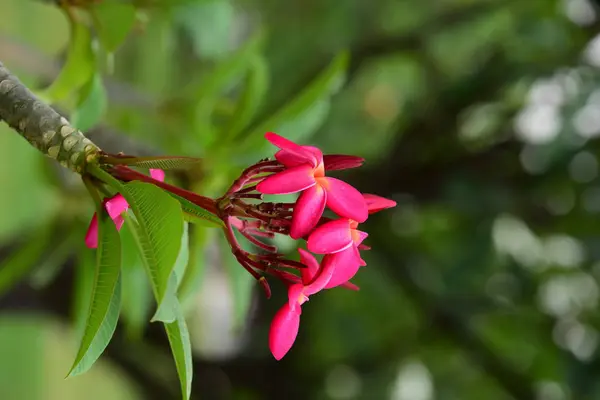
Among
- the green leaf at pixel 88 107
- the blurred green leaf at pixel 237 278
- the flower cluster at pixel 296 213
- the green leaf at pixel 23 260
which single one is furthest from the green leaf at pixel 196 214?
the green leaf at pixel 23 260

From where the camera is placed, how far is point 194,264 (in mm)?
698

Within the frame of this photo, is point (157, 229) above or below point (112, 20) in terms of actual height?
below

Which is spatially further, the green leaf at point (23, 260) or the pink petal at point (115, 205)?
the green leaf at point (23, 260)

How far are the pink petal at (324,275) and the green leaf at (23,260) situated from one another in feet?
1.91

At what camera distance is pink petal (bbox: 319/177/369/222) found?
0.34 metres

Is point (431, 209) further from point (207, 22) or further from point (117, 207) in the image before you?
point (117, 207)

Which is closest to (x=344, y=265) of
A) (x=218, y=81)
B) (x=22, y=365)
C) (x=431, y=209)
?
(x=218, y=81)

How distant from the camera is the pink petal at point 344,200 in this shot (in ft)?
1.11

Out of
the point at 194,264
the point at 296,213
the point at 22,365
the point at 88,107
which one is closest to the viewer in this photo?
the point at 296,213

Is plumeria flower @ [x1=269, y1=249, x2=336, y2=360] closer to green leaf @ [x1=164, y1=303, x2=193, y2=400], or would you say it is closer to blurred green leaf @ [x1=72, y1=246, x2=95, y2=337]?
green leaf @ [x1=164, y1=303, x2=193, y2=400]

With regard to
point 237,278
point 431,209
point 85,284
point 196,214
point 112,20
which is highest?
point 112,20

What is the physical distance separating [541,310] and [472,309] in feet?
0.53

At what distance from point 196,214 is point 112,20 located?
1.09 feet

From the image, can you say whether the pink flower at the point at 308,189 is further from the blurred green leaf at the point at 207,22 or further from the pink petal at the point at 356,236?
the blurred green leaf at the point at 207,22
